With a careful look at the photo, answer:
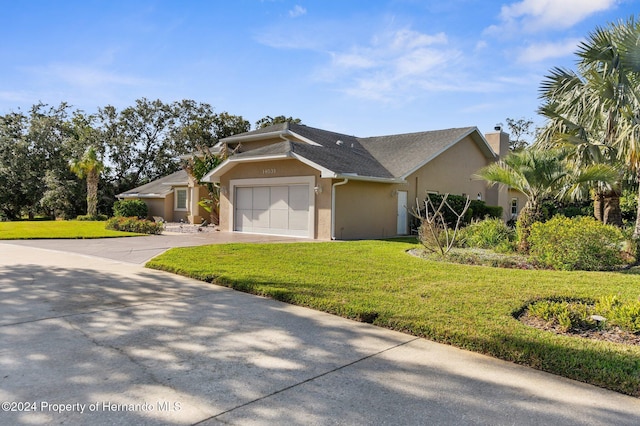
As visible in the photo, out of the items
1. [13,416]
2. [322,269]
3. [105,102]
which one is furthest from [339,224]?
[105,102]

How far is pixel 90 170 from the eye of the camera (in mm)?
30172

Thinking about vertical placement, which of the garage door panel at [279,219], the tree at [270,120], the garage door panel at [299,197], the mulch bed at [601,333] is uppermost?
the tree at [270,120]

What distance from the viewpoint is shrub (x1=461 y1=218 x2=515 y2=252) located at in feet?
42.4

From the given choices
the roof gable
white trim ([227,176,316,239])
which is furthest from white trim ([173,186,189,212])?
the roof gable

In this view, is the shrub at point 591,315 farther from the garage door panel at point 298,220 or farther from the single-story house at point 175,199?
the single-story house at point 175,199

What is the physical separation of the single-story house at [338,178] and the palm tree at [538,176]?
6.14m

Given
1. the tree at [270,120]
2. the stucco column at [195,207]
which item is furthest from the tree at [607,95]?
the tree at [270,120]

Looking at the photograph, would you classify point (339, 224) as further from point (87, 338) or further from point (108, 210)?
point (108, 210)

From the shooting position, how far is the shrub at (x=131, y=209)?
2642 centimetres

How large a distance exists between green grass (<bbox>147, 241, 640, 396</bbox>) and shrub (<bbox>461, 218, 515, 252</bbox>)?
307 centimetres

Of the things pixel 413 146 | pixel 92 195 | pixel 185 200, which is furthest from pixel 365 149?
pixel 92 195

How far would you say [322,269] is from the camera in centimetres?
902

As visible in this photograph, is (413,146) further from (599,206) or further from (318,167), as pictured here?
(599,206)

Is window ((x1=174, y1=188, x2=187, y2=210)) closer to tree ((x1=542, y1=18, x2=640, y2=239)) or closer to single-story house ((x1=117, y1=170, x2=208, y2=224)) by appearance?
single-story house ((x1=117, y1=170, x2=208, y2=224))
